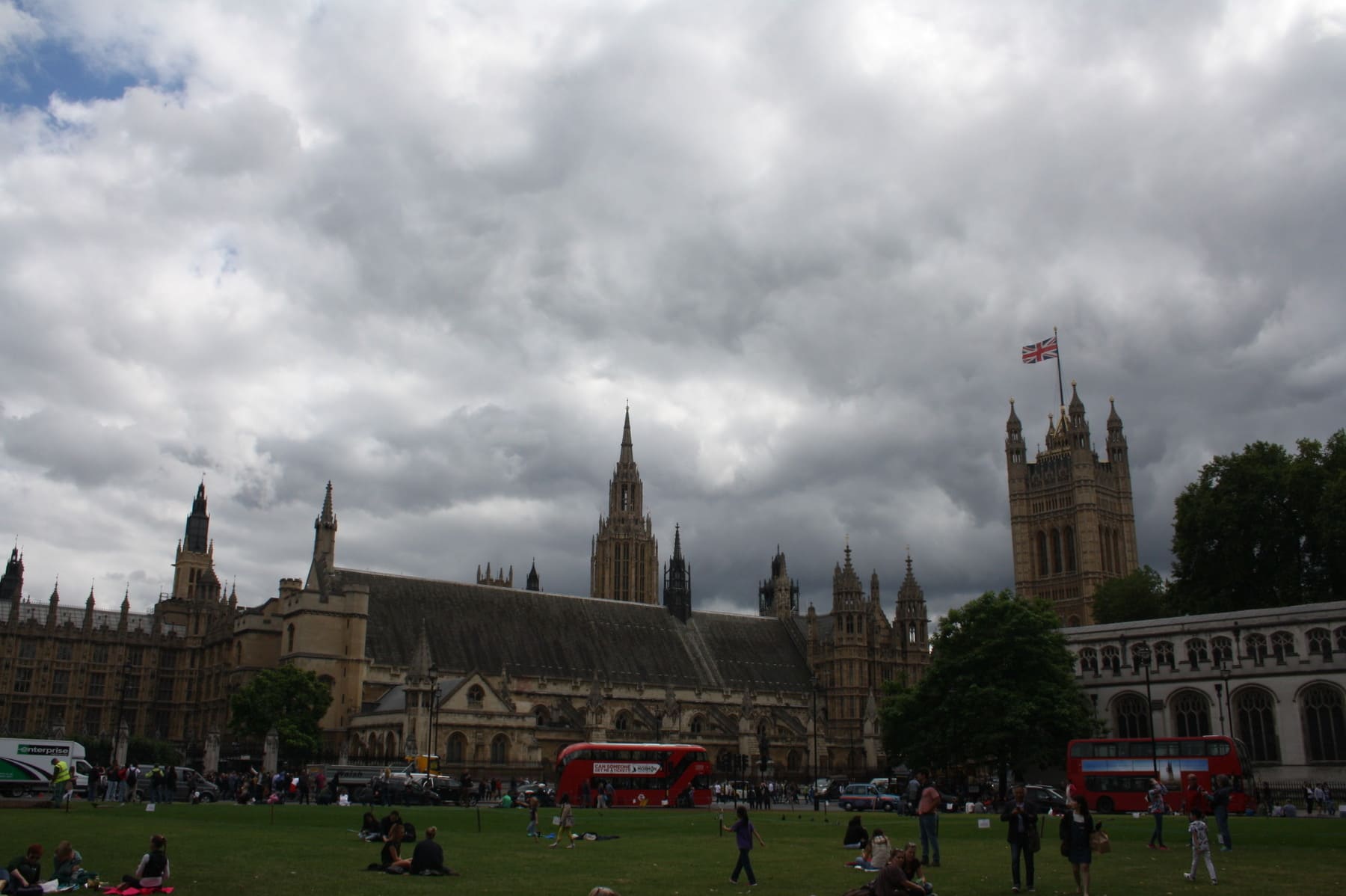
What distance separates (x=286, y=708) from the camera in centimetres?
6438

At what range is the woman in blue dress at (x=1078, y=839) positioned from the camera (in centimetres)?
1731

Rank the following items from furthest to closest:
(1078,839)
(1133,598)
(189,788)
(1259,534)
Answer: (1133,598) < (1259,534) < (189,788) < (1078,839)

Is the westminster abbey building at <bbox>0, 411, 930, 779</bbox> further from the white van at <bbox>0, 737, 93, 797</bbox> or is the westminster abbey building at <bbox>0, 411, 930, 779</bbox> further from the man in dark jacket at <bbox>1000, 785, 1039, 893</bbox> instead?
the man in dark jacket at <bbox>1000, 785, 1039, 893</bbox>

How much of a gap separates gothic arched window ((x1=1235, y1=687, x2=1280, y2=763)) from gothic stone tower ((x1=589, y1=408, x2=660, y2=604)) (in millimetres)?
76722

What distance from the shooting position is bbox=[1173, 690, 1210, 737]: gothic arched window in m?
60.9

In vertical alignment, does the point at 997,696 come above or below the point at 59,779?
above

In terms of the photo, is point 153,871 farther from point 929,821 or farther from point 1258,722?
point 1258,722

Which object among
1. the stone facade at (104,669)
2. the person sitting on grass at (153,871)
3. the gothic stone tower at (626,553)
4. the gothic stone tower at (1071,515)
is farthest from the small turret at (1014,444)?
the person sitting on grass at (153,871)

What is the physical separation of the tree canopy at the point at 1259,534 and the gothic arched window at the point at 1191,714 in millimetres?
11733

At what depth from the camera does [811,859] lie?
24.6m

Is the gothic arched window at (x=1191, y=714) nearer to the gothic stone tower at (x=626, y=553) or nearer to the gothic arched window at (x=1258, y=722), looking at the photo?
the gothic arched window at (x=1258, y=722)

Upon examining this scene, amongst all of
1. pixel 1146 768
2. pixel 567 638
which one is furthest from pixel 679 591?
pixel 1146 768

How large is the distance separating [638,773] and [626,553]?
78740 millimetres

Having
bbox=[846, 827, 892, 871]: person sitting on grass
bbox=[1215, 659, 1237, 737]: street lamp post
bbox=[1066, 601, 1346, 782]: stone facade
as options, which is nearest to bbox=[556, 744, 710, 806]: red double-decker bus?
bbox=[1066, 601, 1346, 782]: stone facade
